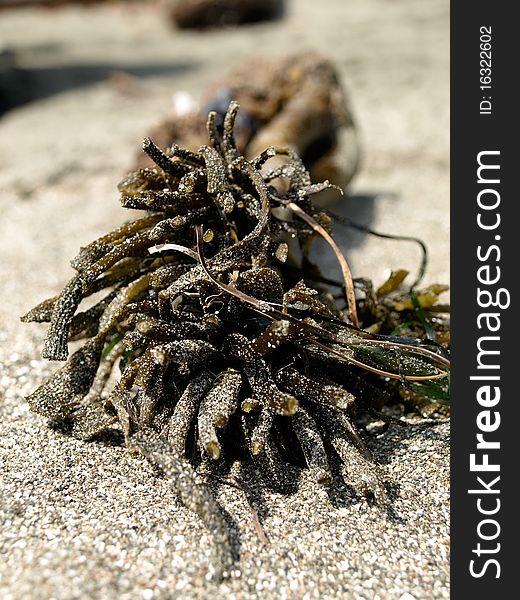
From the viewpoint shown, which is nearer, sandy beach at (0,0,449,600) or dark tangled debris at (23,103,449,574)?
sandy beach at (0,0,449,600)

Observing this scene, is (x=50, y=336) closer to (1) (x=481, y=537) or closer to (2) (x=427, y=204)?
(1) (x=481, y=537)

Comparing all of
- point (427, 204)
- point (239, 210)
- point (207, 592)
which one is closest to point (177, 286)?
point (239, 210)

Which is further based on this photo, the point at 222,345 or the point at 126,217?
the point at 126,217

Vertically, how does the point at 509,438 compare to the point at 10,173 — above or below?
below

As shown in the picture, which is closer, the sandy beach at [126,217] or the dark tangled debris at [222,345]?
the sandy beach at [126,217]
